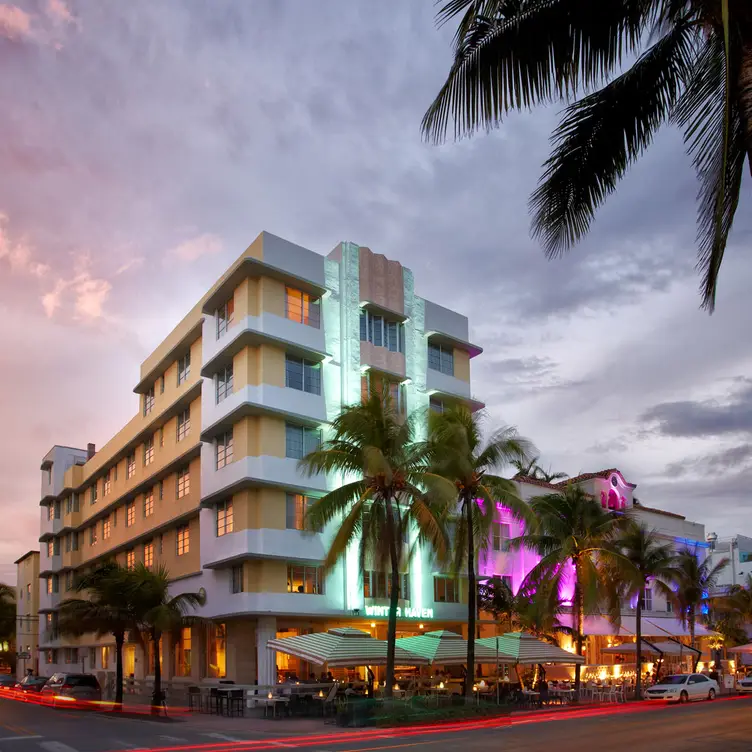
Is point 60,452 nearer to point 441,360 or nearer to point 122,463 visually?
point 122,463

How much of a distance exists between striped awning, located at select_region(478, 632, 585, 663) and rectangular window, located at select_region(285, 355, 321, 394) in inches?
543

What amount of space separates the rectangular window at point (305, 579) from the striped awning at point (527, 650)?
7886 mm

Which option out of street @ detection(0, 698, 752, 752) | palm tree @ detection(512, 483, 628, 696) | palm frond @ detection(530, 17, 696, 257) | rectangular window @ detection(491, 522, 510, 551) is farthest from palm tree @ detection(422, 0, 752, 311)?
rectangular window @ detection(491, 522, 510, 551)

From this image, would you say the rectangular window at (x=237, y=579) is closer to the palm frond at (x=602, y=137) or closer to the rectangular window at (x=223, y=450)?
the rectangular window at (x=223, y=450)

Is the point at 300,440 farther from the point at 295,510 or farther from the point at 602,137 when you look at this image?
the point at 602,137

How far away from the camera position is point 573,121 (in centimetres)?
875

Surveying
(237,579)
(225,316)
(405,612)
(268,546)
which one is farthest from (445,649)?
(225,316)

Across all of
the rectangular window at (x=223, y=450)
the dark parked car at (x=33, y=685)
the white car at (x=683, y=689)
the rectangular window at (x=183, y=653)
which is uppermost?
the rectangular window at (x=223, y=450)

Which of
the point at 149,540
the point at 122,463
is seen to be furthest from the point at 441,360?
the point at 122,463

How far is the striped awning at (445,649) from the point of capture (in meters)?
33.4

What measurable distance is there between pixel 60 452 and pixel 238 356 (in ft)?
143

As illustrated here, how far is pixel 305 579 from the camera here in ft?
130

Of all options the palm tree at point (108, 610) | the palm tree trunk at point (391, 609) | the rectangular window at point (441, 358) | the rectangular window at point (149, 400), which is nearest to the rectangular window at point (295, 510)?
the palm tree at point (108, 610)

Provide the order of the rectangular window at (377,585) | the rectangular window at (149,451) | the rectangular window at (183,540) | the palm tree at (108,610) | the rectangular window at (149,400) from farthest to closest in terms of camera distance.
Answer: the rectangular window at (149,400) → the rectangular window at (149,451) → the rectangular window at (183,540) → the rectangular window at (377,585) → the palm tree at (108,610)
